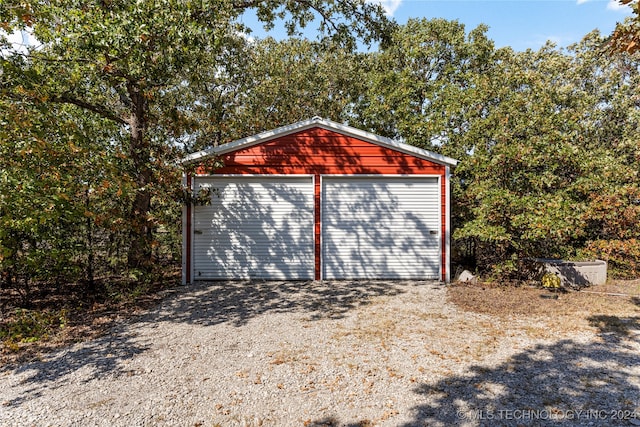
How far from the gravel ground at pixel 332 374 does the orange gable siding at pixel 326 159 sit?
324 centimetres

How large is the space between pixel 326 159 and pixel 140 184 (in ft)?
12.9

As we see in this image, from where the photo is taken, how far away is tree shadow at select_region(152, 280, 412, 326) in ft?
17.6

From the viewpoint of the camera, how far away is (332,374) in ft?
11.1

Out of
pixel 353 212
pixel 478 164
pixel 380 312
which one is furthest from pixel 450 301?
pixel 478 164

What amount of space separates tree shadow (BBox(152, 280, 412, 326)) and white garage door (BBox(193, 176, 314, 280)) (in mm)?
362

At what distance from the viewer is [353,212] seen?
7781 millimetres

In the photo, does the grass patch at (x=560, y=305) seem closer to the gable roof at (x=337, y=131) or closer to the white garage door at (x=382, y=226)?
the white garage door at (x=382, y=226)

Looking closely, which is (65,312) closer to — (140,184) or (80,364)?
(80,364)

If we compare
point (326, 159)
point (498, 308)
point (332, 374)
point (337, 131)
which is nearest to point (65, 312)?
point (332, 374)

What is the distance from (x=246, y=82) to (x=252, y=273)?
8.83 metres

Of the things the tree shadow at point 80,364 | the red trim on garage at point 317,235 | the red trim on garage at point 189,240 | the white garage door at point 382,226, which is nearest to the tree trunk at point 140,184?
the red trim on garage at point 189,240

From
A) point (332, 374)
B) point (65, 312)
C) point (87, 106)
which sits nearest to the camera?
point (332, 374)

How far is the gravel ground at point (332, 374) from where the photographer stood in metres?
2.70

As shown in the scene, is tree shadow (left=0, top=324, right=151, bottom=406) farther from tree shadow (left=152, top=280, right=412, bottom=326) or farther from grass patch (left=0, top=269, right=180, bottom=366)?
tree shadow (left=152, top=280, right=412, bottom=326)
